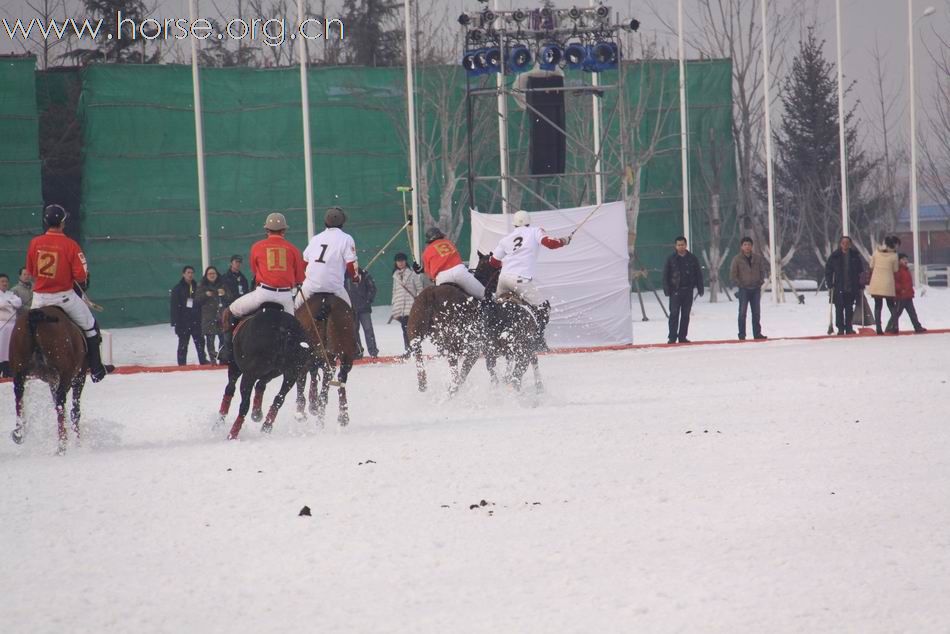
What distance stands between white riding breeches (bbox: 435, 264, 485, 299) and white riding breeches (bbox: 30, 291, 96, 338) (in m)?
4.63

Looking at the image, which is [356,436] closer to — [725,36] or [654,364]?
[654,364]

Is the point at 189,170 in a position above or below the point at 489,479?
above

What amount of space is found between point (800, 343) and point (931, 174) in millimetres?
26924

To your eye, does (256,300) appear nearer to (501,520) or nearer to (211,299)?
(501,520)

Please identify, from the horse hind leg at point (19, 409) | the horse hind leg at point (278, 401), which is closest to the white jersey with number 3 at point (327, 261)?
the horse hind leg at point (278, 401)

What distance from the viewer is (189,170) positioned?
3803cm

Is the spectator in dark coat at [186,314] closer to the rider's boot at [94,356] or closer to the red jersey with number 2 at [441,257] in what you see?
the red jersey with number 2 at [441,257]

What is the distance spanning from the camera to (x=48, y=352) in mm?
11641

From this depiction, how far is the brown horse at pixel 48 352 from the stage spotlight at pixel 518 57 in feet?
50.3

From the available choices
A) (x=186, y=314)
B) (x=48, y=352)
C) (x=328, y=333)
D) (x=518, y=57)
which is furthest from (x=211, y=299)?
(x=48, y=352)

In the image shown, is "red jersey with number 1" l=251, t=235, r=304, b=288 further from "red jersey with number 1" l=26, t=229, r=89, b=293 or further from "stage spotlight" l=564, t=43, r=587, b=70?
"stage spotlight" l=564, t=43, r=587, b=70

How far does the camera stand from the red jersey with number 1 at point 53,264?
11.7 m

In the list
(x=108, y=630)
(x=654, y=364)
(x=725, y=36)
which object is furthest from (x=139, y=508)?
(x=725, y=36)

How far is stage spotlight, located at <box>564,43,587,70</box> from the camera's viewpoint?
2609 cm
